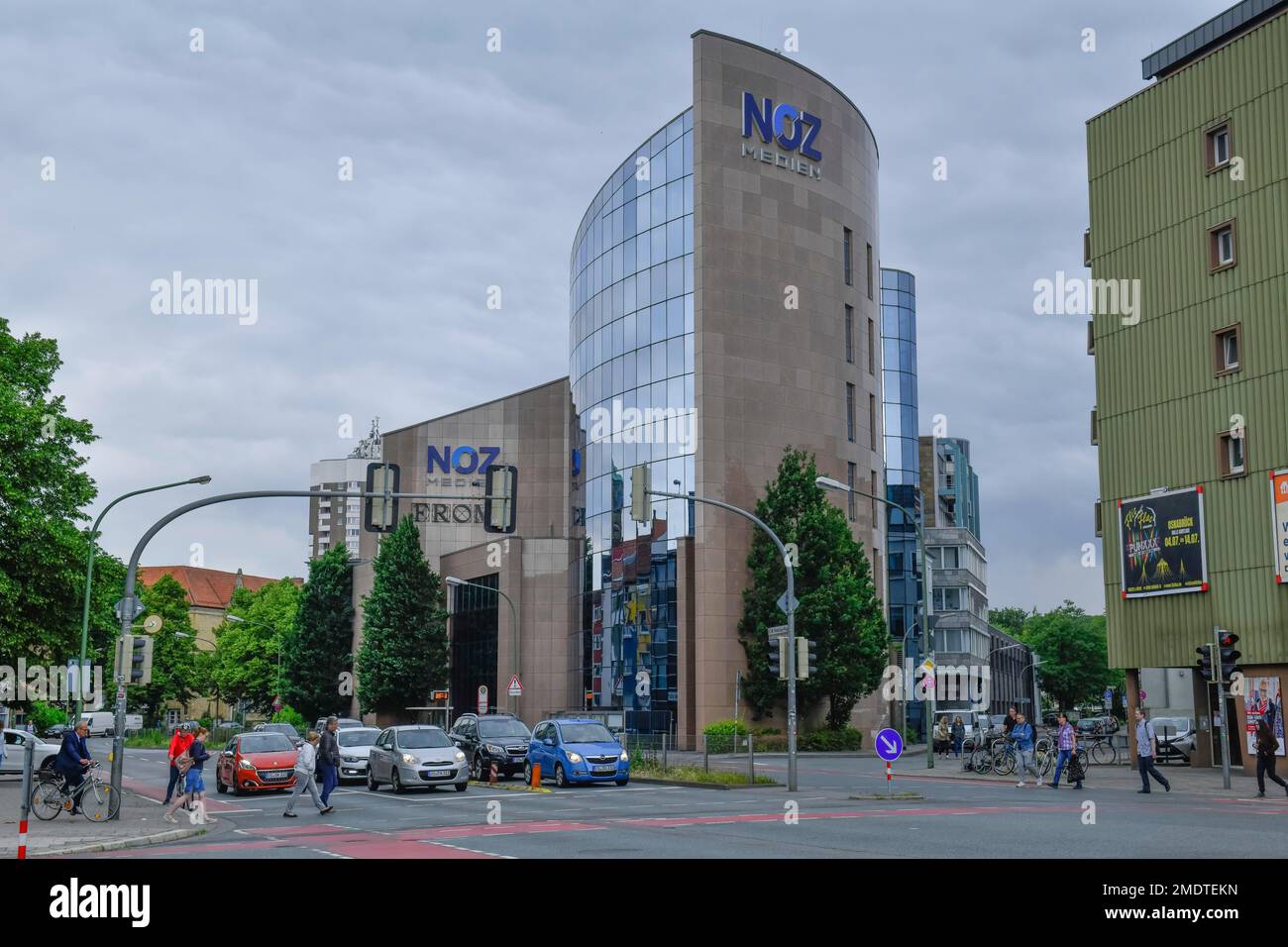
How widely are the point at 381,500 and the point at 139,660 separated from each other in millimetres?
5772

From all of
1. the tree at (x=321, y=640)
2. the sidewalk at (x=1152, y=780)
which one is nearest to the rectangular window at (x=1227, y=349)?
the sidewalk at (x=1152, y=780)

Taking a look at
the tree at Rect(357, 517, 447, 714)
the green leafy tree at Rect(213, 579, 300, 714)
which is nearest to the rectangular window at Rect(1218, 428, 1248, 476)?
the tree at Rect(357, 517, 447, 714)

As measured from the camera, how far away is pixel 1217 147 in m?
38.2

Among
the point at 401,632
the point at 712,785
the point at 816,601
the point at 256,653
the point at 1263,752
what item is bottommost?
the point at 712,785

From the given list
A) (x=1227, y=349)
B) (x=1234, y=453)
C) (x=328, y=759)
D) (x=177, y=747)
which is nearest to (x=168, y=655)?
(x=177, y=747)

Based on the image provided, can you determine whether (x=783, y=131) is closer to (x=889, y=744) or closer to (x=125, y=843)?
(x=889, y=744)

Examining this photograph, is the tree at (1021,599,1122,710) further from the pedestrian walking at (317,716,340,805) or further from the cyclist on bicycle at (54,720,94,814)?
the cyclist on bicycle at (54,720,94,814)

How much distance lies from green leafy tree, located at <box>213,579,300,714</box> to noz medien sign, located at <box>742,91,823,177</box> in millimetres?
59896

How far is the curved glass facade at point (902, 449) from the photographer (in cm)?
8506

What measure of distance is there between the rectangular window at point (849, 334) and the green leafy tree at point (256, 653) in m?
57.6

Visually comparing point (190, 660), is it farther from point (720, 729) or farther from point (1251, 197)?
point (1251, 197)

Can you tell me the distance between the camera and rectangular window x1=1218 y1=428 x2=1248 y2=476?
36438 millimetres

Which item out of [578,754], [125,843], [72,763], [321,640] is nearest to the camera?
[125,843]

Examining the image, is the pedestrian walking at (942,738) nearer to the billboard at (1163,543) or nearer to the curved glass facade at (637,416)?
the curved glass facade at (637,416)
